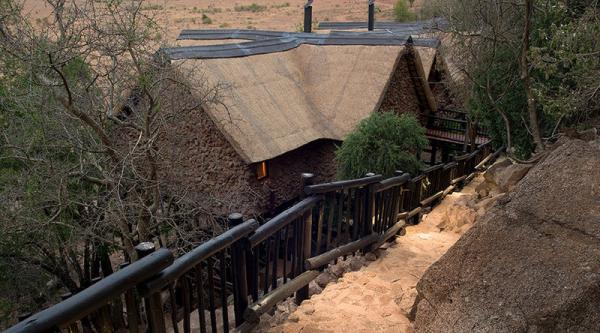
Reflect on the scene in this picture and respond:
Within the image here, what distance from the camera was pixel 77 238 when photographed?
8617 millimetres

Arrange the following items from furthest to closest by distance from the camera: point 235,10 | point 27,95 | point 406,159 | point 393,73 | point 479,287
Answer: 1. point 235,10
2. point 393,73
3. point 406,159
4. point 27,95
5. point 479,287

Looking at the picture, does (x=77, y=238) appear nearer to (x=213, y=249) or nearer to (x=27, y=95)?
(x=27, y=95)

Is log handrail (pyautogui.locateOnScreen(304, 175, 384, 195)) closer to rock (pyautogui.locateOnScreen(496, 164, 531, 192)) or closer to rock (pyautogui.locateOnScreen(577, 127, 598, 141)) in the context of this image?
rock (pyautogui.locateOnScreen(577, 127, 598, 141))

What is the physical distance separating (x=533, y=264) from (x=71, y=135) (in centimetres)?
787

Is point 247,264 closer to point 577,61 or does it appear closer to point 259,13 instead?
point 577,61

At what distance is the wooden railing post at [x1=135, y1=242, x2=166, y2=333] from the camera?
106 inches

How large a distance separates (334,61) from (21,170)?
30.1 ft

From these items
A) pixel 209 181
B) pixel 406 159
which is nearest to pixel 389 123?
pixel 406 159

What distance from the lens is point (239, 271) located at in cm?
374

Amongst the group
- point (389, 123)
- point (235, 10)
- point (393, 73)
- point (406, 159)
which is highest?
point (235, 10)

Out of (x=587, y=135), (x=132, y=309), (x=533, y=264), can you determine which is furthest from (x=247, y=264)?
(x=587, y=135)

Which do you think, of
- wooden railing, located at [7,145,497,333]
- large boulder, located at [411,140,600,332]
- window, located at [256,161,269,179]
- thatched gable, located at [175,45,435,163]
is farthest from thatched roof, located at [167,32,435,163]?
large boulder, located at [411,140,600,332]

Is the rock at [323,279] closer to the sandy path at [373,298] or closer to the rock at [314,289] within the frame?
the rock at [314,289]

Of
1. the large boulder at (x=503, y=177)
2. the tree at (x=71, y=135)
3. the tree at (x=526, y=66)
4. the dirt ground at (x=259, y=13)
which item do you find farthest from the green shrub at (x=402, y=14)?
the tree at (x=71, y=135)
